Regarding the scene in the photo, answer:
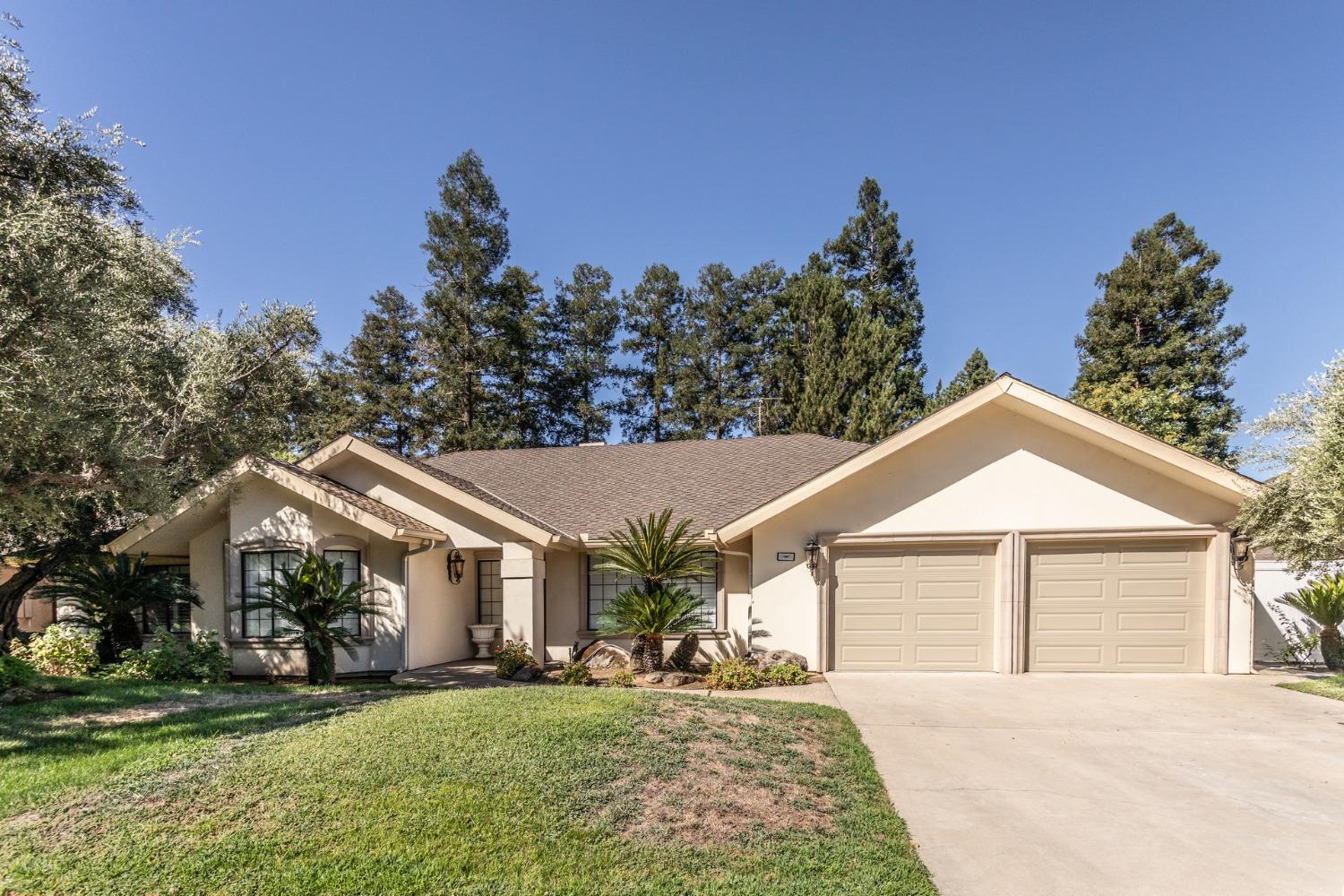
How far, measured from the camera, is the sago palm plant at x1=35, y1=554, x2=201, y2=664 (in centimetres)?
999

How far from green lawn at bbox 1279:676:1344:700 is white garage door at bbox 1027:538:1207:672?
1.08 m

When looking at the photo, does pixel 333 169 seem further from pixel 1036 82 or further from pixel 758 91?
pixel 1036 82

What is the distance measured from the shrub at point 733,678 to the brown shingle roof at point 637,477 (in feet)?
8.63

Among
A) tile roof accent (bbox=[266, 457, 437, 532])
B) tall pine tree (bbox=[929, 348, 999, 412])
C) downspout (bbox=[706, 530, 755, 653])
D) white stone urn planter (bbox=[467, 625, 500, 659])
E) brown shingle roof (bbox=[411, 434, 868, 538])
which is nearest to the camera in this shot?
tile roof accent (bbox=[266, 457, 437, 532])

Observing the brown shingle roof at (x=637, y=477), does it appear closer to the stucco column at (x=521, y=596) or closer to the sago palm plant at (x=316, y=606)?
the stucco column at (x=521, y=596)

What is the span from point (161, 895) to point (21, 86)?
31.9 feet

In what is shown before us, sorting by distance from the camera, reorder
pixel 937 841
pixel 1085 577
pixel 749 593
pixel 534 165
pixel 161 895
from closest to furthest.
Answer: pixel 161 895 → pixel 937 841 → pixel 1085 577 → pixel 749 593 → pixel 534 165

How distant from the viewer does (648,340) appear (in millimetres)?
31031

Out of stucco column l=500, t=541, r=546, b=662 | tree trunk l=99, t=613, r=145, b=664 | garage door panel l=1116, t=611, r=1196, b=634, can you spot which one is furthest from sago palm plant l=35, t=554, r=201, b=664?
garage door panel l=1116, t=611, r=1196, b=634

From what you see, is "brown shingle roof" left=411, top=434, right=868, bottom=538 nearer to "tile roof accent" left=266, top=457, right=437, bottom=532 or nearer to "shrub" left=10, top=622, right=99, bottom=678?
"tile roof accent" left=266, top=457, right=437, bottom=532

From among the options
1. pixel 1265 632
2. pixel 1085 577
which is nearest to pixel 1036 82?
pixel 1085 577

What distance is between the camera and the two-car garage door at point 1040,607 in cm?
981

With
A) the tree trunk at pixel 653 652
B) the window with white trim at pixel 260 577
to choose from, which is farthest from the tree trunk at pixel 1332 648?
the window with white trim at pixel 260 577

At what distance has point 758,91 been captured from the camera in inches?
546
